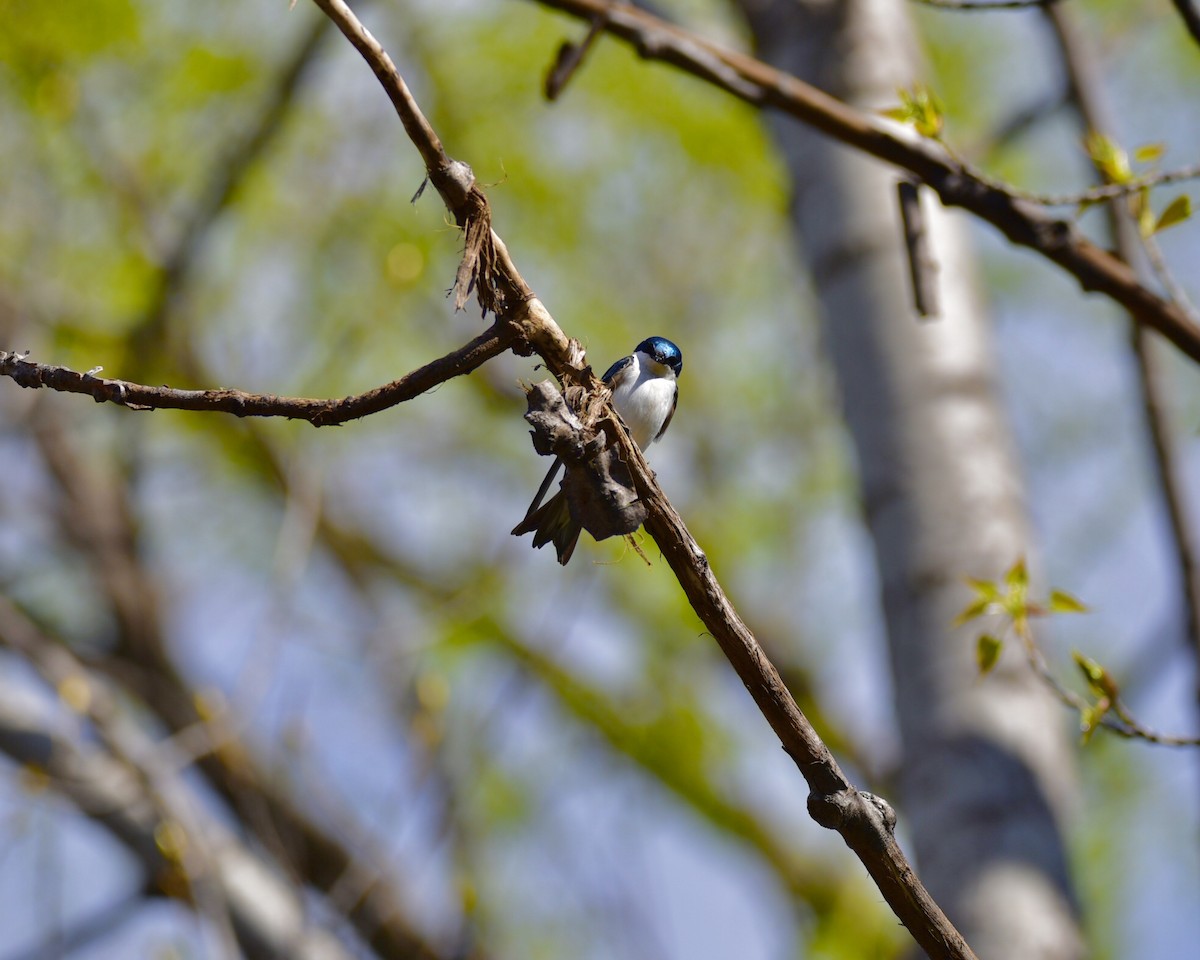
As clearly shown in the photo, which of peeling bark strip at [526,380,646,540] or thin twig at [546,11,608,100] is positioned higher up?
thin twig at [546,11,608,100]

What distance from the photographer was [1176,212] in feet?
6.59

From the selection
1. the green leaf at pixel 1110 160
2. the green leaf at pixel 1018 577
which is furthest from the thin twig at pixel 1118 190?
the green leaf at pixel 1018 577

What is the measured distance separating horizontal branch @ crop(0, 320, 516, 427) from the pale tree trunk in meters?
1.73

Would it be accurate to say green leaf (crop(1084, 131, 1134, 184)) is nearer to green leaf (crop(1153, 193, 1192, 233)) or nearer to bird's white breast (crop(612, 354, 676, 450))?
green leaf (crop(1153, 193, 1192, 233))

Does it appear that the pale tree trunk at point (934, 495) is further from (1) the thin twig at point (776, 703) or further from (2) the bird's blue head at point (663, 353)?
(1) the thin twig at point (776, 703)

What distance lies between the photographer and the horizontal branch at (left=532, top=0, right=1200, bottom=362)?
2.16 metres

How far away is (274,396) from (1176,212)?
61.9 inches

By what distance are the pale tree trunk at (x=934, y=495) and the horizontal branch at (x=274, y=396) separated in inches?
68.0

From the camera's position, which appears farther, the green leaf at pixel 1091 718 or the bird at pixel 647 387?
the bird at pixel 647 387

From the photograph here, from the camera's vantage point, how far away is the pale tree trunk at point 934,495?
245 cm

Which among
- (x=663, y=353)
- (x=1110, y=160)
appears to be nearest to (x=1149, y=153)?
(x=1110, y=160)

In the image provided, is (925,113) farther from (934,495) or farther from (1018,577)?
(934,495)

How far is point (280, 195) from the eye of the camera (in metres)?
5.94

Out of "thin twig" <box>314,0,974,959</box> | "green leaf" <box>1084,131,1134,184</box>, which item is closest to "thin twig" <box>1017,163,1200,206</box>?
"green leaf" <box>1084,131,1134,184</box>
